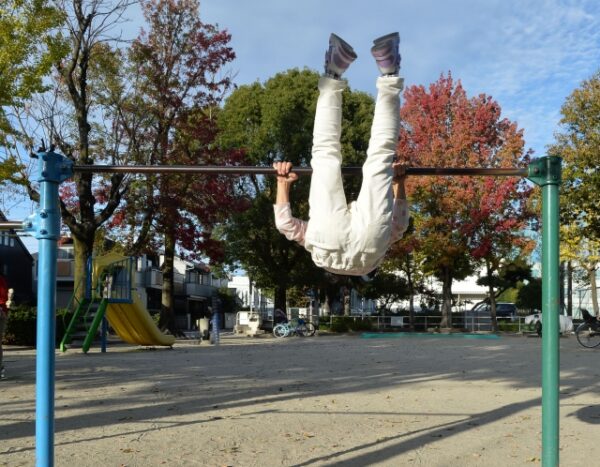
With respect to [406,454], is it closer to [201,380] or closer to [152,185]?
[201,380]

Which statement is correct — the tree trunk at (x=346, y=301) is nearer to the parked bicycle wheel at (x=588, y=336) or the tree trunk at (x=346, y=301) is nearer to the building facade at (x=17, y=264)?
the parked bicycle wheel at (x=588, y=336)

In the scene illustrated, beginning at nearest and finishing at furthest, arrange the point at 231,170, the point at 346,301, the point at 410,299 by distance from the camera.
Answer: the point at 231,170, the point at 410,299, the point at 346,301

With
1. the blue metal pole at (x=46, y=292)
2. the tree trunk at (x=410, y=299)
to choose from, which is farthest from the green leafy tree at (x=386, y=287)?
the blue metal pole at (x=46, y=292)

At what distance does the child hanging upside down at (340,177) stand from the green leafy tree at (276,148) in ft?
76.1

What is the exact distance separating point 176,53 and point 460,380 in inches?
541

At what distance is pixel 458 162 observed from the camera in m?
24.8

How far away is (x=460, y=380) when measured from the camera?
941cm

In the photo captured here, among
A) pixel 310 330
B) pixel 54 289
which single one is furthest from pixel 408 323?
pixel 54 289

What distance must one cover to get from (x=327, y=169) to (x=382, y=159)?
325mm

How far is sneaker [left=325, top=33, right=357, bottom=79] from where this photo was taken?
3586mm

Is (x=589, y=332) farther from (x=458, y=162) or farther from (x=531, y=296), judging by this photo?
(x=531, y=296)

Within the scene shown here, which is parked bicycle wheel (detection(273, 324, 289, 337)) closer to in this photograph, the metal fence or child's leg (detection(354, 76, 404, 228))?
the metal fence

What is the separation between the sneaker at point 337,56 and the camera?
141 inches

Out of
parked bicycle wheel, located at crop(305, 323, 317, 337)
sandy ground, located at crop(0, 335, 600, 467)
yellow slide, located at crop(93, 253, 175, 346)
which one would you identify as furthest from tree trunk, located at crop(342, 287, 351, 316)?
sandy ground, located at crop(0, 335, 600, 467)
